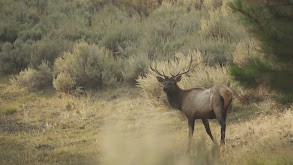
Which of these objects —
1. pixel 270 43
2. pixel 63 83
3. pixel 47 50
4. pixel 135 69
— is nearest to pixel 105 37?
pixel 47 50

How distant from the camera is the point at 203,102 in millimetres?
7637

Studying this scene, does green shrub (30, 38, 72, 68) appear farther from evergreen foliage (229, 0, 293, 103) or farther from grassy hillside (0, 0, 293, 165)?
evergreen foliage (229, 0, 293, 103)

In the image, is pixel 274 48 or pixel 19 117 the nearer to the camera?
pixel 274 48

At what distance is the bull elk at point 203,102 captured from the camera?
23.7 ft

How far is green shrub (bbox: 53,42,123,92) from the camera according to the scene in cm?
1425

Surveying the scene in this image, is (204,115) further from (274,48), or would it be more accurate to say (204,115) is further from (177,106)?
(274,48)

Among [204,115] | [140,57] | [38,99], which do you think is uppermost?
[204,115]

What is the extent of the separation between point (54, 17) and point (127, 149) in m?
18.9

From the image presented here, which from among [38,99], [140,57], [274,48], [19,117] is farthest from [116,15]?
[274,48]

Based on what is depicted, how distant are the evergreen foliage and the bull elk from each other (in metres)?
2.70

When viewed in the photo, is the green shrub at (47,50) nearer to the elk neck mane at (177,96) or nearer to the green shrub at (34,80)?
the green shrub at (34,80)

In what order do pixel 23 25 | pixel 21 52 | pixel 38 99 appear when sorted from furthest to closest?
pixel 23 25
pixel 21 52
pixel 38 99

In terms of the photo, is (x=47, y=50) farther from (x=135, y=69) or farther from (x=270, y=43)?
(x=270, y=43)

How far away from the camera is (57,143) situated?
9.68m
